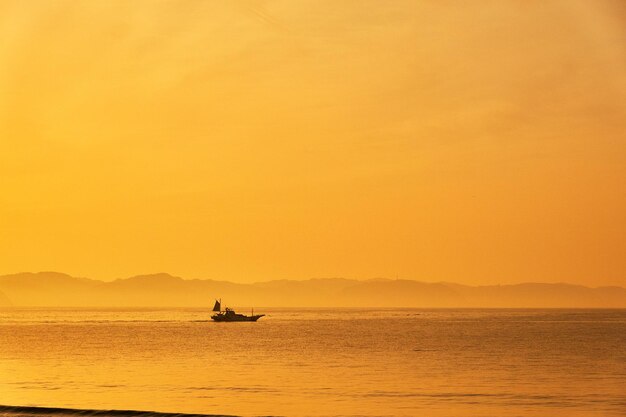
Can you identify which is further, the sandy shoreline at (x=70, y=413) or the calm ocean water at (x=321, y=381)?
the calm ocean water at (x=321, y=381)

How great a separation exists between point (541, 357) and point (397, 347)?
26656 millimetres

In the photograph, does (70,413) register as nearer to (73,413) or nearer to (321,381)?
(73,413)

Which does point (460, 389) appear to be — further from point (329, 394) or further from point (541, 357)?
point (541, 357)

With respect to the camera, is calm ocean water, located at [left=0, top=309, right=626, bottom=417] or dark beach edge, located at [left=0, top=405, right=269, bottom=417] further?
calm ocean water, located at [left=0, top=309, right=626, bottom=417]

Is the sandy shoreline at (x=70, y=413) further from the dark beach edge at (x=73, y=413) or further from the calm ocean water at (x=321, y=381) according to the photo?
the calm ocean water at (x=321, y=381)

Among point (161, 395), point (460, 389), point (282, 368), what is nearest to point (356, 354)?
point (282, 368)

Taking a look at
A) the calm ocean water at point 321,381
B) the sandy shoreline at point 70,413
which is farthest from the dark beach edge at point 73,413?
the calm ocean water at point 321,381

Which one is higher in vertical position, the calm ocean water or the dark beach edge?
the calm ocean water

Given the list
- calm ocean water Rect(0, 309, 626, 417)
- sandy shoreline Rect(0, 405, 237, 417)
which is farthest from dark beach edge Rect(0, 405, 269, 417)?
calm ocean water Rect(0, 309, 626, 417)

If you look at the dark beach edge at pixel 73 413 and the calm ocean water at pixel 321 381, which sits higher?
the calm ocean water at pixel 321 381

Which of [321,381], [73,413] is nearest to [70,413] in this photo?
[73,413]

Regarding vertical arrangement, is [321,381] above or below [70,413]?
above

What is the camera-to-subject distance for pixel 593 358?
368 feet

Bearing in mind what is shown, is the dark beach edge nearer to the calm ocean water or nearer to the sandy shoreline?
the sandy shoreline
